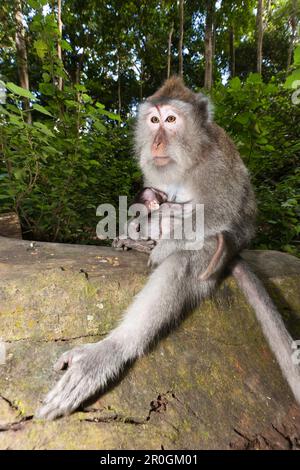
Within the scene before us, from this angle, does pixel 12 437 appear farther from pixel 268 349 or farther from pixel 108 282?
pixel 268 349

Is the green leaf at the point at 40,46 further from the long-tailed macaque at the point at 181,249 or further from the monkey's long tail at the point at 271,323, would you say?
the monkey's long tail at the point at 271,323

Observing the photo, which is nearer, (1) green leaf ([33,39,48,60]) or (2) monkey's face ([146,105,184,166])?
(2) monkey's face ([146,105,184,166])

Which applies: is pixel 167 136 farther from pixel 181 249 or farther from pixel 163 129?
pixel 181 249

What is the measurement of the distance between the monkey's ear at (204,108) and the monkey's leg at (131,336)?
1447mm

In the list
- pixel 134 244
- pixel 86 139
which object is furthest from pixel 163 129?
pixel 86 139

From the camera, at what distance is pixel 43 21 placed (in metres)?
3.19

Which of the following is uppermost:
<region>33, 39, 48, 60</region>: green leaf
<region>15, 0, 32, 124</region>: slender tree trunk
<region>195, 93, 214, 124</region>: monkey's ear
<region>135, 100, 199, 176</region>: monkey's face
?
<region>15, 0, 32, 124</region>: slender tree trunk

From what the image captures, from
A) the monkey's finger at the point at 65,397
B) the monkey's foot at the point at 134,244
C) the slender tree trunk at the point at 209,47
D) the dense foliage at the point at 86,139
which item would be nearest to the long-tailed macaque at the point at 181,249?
the monkey's finger at the point at 65,397

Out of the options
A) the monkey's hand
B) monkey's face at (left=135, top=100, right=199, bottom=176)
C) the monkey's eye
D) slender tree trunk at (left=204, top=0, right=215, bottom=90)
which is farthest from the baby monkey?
slender tree trunk at (left=204, top=0, right=215, bottom=90)

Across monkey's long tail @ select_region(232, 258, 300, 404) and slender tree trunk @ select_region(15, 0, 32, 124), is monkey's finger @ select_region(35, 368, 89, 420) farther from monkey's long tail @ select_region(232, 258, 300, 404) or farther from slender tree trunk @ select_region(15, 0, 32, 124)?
slender tree trunk @ select_region(15, 0, 32, 124)

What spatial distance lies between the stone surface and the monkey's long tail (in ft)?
0.25

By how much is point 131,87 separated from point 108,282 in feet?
62.0

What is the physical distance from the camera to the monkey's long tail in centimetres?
Result: 200
